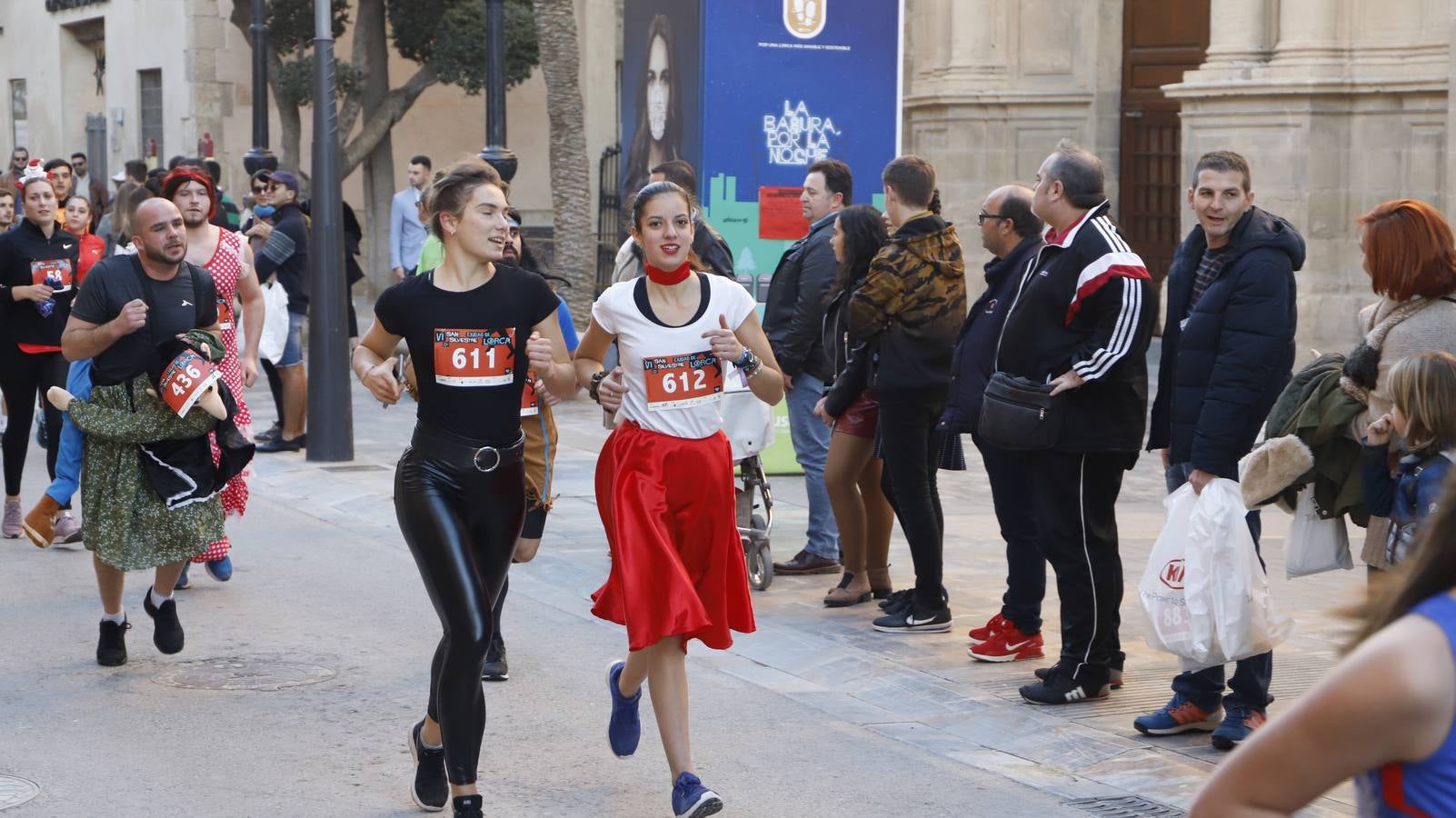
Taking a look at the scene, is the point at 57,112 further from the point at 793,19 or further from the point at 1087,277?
the point at 1087,277

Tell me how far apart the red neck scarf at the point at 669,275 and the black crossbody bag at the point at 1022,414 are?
1447mm

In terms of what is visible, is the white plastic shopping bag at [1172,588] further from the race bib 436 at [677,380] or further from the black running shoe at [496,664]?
the black running shoe at [496,664]

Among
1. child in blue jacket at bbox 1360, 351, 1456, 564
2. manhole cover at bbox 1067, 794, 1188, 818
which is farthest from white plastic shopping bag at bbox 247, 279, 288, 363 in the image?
child in blue jacket at bbox 1360, 351, 1456, 564

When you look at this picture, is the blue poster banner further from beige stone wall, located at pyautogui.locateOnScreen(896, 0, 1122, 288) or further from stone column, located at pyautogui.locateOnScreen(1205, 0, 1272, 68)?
beige stone wall, located at pyautogui.locateOnScreen(896, 0, 1122, 288)

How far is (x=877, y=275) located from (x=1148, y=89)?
1212 centimetres

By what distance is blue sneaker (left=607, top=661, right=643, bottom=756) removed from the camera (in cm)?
564

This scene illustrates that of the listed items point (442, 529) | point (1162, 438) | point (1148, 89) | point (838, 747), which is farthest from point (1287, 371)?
point (1148, 89)

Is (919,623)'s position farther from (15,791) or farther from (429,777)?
(15,791)

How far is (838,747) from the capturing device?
6207 millimetres

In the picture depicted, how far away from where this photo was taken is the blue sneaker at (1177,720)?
6.16 m

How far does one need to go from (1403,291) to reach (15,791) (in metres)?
4.42

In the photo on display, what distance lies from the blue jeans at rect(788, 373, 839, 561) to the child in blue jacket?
3.86 metres

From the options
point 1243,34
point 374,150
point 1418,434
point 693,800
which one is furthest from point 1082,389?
point 374,150

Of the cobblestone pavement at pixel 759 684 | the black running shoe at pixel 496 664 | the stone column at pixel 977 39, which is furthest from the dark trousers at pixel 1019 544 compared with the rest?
the stone column at pixel 977 39
